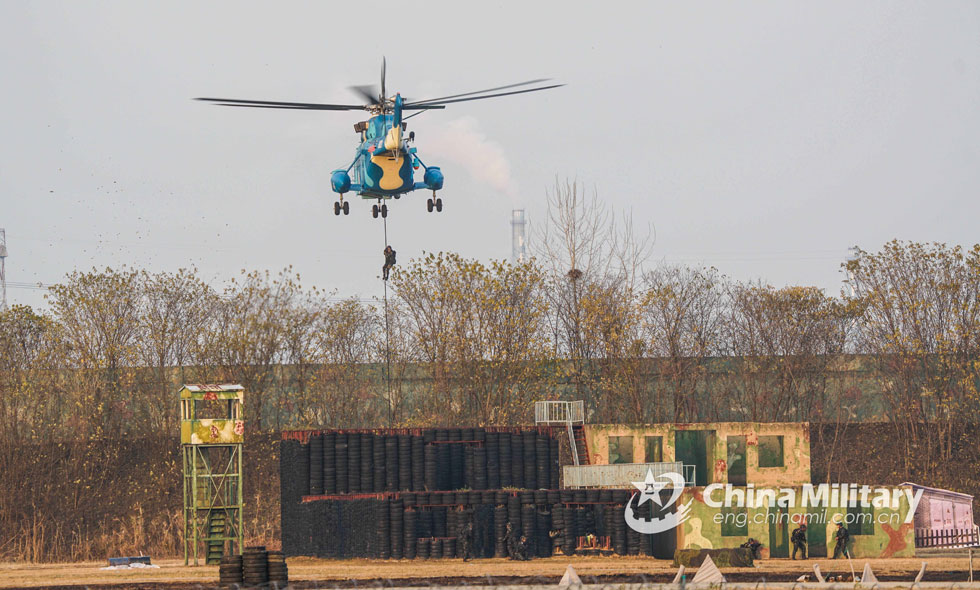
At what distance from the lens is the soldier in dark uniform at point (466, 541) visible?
153ft

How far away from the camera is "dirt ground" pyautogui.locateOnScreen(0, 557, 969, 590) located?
116ft

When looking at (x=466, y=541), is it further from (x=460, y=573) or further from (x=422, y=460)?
(x=422, y=460)

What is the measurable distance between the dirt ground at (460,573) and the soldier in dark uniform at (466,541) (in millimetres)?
725

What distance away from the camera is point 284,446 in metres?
54.0

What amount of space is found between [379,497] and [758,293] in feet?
131

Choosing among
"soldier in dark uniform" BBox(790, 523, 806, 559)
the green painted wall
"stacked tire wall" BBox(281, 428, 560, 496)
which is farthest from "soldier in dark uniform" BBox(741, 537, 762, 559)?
"stacked tire wall" BBox(281, 428, 560, 496)

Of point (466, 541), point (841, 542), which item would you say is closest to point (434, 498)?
point (466, 541)

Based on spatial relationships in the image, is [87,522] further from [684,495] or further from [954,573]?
[954,573]

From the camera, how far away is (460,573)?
39656 millimetres

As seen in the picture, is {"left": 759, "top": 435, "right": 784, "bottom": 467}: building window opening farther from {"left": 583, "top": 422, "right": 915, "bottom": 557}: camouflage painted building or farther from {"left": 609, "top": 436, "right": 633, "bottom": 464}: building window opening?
{"left": 583, "top": 422, "right": 915, "bottom": 557}: camouflage painted building

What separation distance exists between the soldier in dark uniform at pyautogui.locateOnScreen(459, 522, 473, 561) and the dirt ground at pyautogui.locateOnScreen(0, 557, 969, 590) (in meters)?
0.72

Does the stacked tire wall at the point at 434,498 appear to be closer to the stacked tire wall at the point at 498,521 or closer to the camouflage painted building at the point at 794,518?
the stacked tire wall at the point at 498,521

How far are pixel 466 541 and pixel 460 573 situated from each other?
22.9 feet

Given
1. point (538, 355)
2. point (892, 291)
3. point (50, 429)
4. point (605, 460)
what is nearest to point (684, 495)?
point (605, 460)
